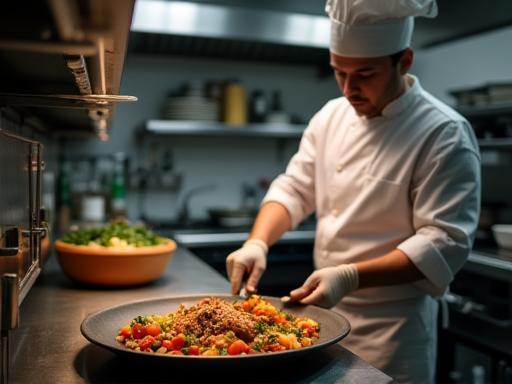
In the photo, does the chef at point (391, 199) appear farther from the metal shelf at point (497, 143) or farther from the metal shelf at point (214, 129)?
the metal shelf at point (214, 129)

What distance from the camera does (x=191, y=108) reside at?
3832 mm

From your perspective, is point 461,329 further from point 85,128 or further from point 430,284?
point 85,128

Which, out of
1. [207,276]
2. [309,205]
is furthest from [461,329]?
[207,276]

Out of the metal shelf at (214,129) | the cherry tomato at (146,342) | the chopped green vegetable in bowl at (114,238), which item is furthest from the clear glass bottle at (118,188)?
the cherry tomato at (146,342)

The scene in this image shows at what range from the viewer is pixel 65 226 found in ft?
11.3

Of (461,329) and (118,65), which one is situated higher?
(118,65)

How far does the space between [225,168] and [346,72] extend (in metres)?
2.65

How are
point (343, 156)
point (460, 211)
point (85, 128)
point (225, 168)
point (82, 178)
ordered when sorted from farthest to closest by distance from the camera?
1. point (225, 168)
2. point (82, 178)
3. point (85, 128)
4. point (343, 156)
5. point (460, 211)

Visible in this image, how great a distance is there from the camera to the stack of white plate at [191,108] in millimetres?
3830

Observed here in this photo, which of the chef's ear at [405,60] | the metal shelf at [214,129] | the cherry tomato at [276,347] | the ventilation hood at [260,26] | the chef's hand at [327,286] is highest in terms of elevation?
the ventilation hood at [260,26]

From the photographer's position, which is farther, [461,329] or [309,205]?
[461,329]

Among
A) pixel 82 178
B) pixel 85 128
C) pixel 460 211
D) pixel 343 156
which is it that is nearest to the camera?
pixel 460 211

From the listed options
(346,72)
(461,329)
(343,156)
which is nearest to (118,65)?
(346,72)

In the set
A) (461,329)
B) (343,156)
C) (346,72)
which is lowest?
(461,329)
